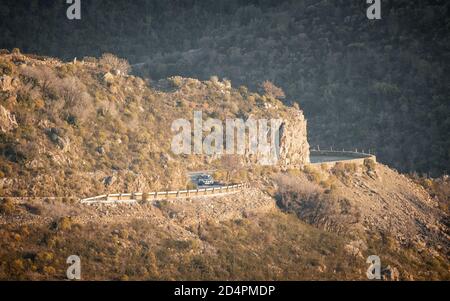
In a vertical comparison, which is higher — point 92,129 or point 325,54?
point 325,54

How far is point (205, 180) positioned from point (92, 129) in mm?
9254

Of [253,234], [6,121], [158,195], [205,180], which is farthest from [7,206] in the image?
[205,180]

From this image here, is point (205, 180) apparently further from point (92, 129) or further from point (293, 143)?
point (293, 143)

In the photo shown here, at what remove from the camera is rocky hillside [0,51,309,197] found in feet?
270

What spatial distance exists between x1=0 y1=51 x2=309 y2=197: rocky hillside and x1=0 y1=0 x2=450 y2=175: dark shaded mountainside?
124ft

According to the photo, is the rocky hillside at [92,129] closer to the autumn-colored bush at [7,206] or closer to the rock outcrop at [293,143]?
the rock outcrop at [293,143]

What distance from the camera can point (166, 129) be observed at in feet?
319

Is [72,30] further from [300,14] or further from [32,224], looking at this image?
[32,224]

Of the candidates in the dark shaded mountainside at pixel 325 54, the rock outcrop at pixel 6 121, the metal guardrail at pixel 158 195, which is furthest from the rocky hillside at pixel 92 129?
the dark shaded mountainside at pixel 325 54

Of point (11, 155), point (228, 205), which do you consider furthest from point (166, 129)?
point (11, 155)

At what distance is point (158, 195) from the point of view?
85812 mm

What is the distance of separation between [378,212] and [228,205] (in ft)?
60.2

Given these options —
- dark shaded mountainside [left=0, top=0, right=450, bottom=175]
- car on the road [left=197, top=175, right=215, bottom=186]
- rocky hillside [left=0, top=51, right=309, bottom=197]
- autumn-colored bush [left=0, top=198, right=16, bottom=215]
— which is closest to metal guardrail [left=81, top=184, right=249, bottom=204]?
rocky hillside [left=0, top=51, right=309, bottom=197]

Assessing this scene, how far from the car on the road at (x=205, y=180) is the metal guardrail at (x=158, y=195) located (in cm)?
160
